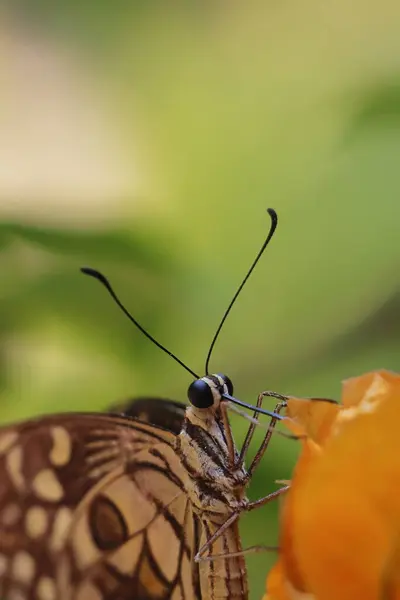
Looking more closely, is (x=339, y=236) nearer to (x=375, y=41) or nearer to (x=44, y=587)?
(x=375, y=41)

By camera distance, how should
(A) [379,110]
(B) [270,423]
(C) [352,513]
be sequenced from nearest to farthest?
(C) [352,513] → (B) [270,423] → (A) [379,110]

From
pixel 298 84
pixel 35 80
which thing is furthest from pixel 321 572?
pixel 35 80

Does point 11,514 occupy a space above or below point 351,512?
below

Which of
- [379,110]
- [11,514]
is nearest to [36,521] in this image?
[11,514]

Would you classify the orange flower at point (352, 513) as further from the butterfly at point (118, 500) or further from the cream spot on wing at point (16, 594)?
the cream spot on wing at point (16, 594)

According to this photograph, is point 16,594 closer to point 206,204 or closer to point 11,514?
point 11,514

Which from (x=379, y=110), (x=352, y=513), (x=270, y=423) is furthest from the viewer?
(x=379, y=110)

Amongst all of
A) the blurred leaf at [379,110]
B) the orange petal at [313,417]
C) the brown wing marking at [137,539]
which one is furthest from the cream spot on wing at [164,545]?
the blurred leaf at [379,110]

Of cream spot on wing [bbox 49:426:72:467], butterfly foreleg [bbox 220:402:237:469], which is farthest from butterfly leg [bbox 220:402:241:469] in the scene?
cream spot on wing [bbox 49:426:72:467]
